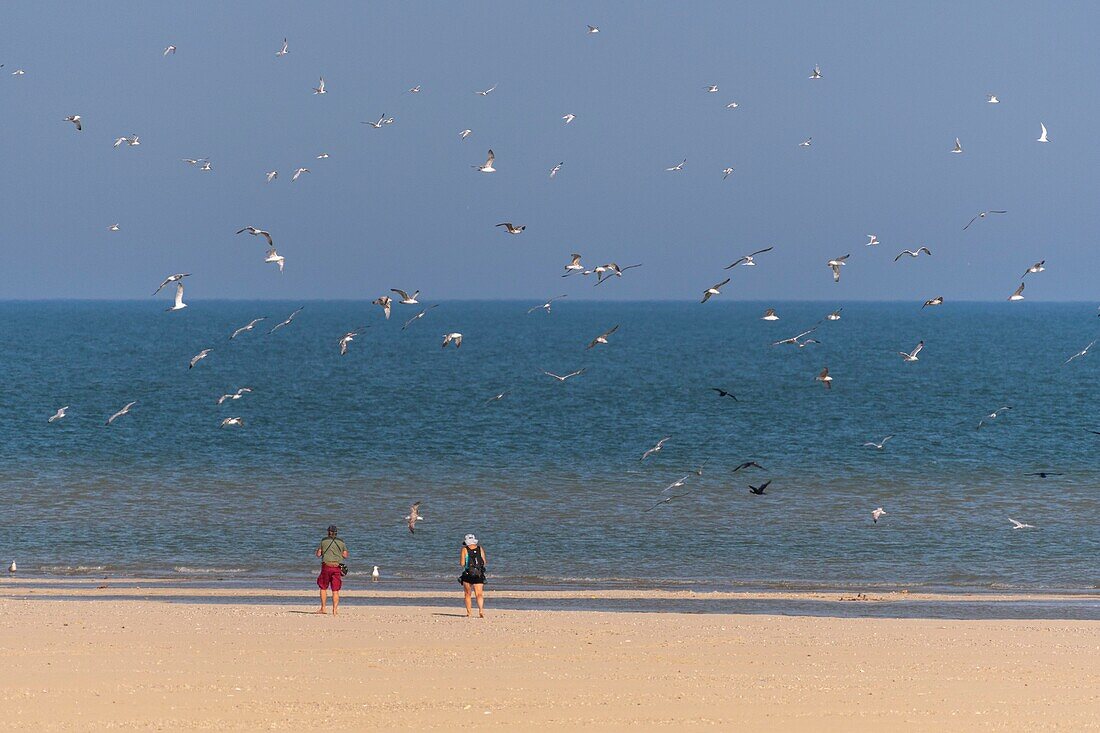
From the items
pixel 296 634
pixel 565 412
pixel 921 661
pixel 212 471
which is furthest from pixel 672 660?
pixel 565 412

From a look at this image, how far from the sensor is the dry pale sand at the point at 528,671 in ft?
51.8

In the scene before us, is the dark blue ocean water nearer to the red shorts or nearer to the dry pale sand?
the red shorts

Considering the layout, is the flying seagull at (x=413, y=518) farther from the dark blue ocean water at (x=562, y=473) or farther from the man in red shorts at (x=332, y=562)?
the man in red shorts at (x=332, y=562)

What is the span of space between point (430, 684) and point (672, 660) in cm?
380

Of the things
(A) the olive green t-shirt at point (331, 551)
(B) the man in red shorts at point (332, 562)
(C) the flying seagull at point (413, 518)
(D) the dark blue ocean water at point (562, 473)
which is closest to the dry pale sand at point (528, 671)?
(B) the man in red shorts at point (332, 562)

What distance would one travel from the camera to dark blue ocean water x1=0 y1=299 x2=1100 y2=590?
32.5 meters

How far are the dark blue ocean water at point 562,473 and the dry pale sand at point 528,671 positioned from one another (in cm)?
714

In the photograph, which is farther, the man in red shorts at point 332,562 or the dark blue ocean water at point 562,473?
the dark blue ocean water at point 562,473

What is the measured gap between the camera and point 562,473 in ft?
165

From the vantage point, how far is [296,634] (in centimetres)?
2108

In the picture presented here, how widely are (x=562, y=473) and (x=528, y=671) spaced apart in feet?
105

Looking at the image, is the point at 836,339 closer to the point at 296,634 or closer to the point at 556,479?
the point at 556,479

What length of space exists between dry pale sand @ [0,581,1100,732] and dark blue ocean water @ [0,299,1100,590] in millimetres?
7140

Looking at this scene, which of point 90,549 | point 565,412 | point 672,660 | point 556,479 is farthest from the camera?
point 565,412
